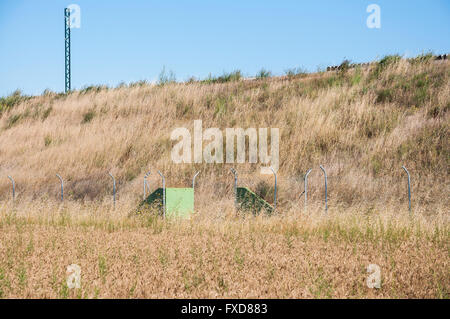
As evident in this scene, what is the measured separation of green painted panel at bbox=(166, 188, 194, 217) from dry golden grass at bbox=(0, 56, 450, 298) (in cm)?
59

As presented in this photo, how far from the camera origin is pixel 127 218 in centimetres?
1075

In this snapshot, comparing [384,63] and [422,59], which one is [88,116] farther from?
[422,59]

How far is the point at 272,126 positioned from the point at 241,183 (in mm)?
4371

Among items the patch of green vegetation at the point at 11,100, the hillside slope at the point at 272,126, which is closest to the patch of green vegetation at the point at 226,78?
the hillside slope at the point at 272,126

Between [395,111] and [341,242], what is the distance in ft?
34.4

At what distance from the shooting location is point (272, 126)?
59.1 feet

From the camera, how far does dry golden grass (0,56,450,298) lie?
5.45 metres
